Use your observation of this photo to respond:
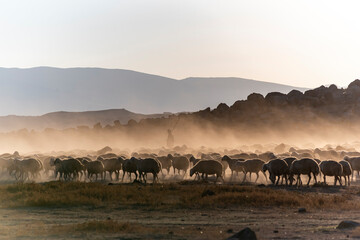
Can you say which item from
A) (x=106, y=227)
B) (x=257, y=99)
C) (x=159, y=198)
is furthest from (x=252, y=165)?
(x=257, y=99)

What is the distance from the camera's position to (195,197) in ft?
92.5

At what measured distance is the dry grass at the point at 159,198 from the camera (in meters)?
26.5

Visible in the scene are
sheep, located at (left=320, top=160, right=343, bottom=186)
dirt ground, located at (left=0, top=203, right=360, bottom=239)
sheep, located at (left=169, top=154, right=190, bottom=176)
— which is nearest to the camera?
dirt ground, located at (left=0, top=203, right=360, bottom=239)

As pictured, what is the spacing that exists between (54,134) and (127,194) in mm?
125266

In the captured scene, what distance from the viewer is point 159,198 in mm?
27891

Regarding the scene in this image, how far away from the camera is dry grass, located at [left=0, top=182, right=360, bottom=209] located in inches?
1042

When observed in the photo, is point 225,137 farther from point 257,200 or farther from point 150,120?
point 257,200

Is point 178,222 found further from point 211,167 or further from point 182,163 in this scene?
point 182,163

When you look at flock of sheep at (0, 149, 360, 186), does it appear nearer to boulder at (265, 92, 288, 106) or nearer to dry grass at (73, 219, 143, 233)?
dry grass at (73, 219, 143, 233)

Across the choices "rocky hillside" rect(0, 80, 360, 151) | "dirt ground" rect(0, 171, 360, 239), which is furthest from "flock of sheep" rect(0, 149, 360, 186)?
"rocky hillside" rect(0, 80, 360, 151)

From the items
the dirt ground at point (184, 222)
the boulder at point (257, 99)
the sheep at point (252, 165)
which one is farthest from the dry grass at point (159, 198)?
the boulder at point (257, 99)

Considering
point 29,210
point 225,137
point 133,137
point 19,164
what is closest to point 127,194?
point 29,210

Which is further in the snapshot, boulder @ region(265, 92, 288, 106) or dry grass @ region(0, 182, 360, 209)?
boulder @ region(265, 92, 288, 106)

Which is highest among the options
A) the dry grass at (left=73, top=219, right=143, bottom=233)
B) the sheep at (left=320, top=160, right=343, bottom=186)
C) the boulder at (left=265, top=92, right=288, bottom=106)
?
the boulder at (left=265, top=92, right=288, bottom=106)
